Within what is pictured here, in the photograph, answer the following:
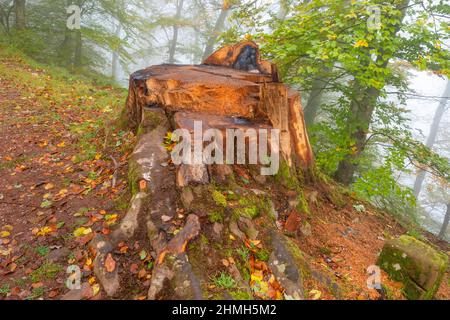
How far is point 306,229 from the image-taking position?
369 cm

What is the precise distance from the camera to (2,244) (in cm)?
325

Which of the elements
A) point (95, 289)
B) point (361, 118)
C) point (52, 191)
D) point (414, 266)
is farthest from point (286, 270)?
point (361, 118)

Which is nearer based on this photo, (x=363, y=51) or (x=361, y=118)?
(x=363, y=51)

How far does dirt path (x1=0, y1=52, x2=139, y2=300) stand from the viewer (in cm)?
286

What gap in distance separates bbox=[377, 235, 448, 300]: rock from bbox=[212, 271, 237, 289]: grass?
6.58ft

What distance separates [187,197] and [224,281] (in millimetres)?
993

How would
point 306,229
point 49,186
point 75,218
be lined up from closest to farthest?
point 75,218 < point 306,229 < point 49,186

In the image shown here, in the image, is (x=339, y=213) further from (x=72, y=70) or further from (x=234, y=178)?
(x=72, y=70)

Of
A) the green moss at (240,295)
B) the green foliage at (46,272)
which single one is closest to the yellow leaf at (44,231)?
the green foliage at (46,272)

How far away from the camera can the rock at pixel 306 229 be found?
3.66 m

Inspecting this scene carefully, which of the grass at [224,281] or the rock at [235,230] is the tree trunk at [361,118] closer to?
the rock at [235,230]

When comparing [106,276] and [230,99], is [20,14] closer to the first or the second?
[230,99]
